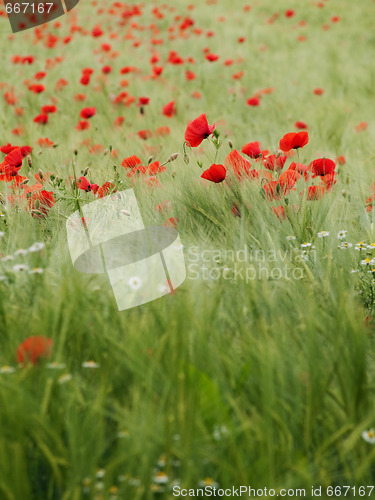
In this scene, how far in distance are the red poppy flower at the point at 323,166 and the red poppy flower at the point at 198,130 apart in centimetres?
34

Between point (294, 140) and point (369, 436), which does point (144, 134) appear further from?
point (369, 436)

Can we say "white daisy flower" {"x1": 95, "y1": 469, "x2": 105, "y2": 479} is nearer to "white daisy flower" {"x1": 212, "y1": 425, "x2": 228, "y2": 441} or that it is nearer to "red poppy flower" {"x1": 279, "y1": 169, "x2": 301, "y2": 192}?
"white daisy flower" {"x1": 212, "y1": 425, "x2": 228, "y2": 441}

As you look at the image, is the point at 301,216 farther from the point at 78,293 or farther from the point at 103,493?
the point at 103,493

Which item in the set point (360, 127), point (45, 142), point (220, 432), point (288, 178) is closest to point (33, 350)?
point (220, 432)

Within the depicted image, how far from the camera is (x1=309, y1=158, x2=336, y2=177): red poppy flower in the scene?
1619 millimetres

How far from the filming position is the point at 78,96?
3.26 metres

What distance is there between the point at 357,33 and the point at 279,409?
19.0 ft

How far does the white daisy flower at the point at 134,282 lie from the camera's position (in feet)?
3.37

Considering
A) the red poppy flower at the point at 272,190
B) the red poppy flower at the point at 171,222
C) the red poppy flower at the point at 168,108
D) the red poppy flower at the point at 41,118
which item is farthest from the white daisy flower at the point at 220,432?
the red poppy flower at the point at 41,118

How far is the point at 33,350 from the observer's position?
0.84m

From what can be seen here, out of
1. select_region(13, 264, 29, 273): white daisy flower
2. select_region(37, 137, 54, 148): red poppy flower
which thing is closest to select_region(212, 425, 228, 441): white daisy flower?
select_region(13, 264, 29, 273): white daisy flower

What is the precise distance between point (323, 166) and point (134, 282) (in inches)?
33.0

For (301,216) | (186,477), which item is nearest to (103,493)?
(186,477)

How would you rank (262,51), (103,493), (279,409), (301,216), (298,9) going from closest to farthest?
(103,493), (279,409), (301,216), (262,51), (298,9)
